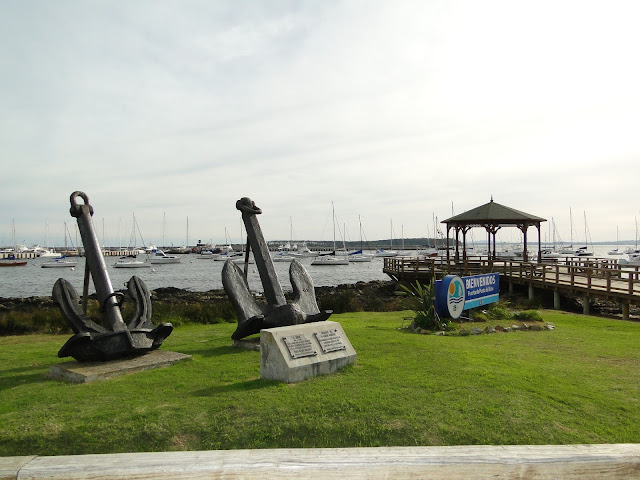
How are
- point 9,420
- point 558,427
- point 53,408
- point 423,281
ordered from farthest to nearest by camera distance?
point 423,281, point 53,408, point 9,420, point 558,427

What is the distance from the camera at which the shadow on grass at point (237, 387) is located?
19.3ft

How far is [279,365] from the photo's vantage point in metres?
6.17

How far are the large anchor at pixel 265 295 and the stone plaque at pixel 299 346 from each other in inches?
72.9

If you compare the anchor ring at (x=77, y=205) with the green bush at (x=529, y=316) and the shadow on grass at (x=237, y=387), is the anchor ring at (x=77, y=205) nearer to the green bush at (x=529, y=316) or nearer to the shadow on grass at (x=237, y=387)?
the shadow on grass at (x=237, y=387)

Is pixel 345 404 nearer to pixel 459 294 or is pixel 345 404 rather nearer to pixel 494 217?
pixel 459 294

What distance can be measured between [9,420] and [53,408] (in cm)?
44

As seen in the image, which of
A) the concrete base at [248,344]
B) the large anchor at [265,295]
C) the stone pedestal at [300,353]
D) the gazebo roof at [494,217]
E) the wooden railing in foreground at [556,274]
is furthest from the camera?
the gazebo roof at [494,217]

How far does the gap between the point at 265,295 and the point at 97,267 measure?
2.64 m

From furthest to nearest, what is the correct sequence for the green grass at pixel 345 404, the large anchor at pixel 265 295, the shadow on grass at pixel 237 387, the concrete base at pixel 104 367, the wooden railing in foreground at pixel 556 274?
the wooden railing in foreground at pixel 556 274, the large anchor at pixel 265 295, the concrete base at pixel 104 367, the shadow on grass at pixel 237 387, the green grass at pixel 345 404

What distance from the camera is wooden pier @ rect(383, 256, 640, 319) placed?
52.7ft

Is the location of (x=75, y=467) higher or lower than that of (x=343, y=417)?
higher

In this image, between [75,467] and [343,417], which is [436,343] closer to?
[343,417]

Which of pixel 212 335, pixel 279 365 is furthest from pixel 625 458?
pixel 212 335

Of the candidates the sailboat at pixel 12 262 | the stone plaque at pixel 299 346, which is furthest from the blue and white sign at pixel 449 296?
the sailboat at pixel 12 262
